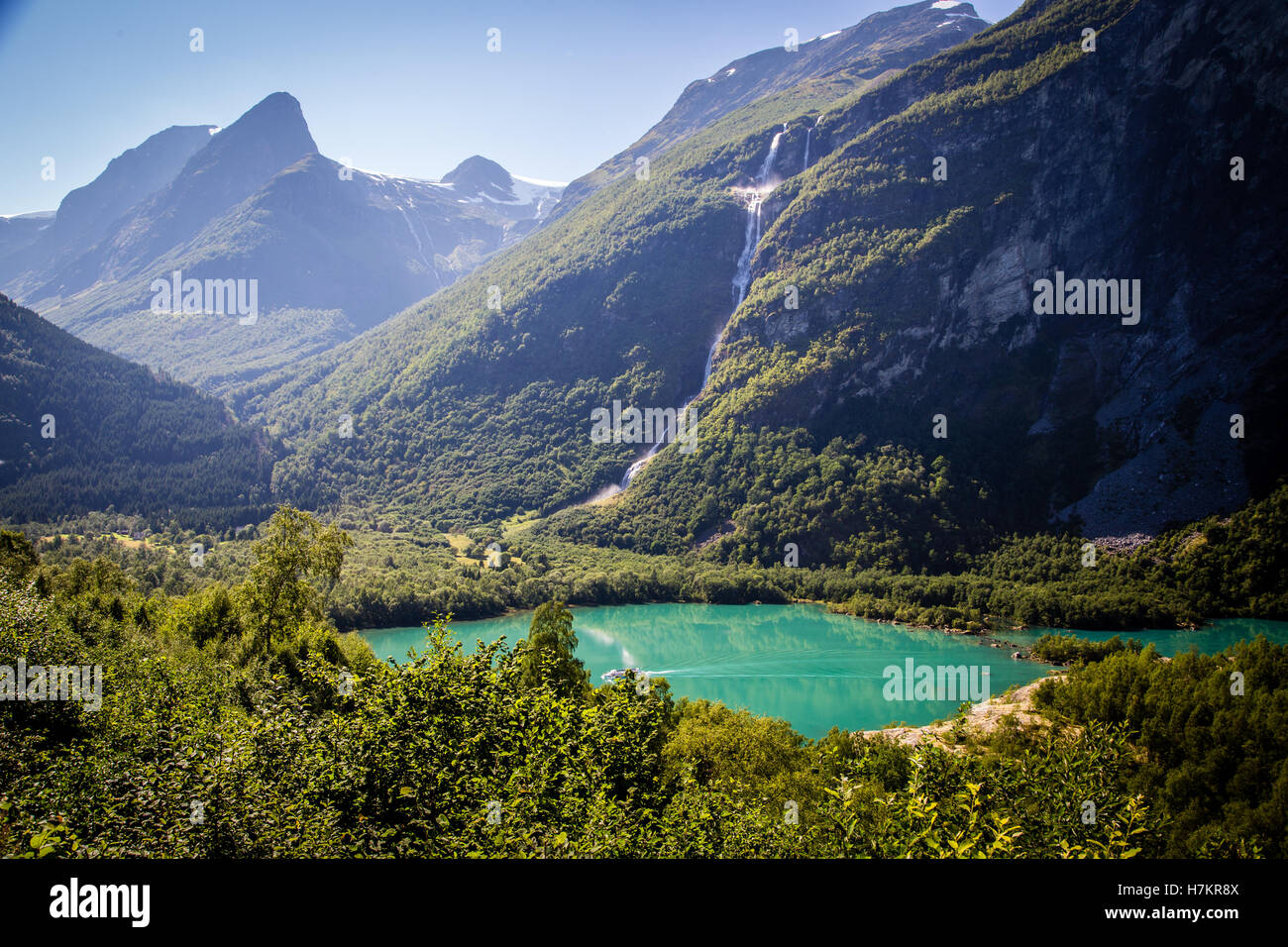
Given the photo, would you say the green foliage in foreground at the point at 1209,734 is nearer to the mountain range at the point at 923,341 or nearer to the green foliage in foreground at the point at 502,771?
the green foliage in foreground at the point at 502,771

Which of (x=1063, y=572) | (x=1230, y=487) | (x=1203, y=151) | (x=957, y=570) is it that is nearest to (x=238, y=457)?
(x=957, y=570)

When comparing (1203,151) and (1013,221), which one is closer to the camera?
(1203,151)

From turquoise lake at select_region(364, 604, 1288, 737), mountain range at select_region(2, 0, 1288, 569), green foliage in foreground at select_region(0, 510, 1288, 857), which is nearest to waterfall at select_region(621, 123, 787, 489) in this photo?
mountain range at select_region(2, 0, 1288, 569)

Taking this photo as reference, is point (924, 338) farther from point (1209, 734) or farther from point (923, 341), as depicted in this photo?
point (1209, 734)

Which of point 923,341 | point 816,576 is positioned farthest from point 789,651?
point 923,341
